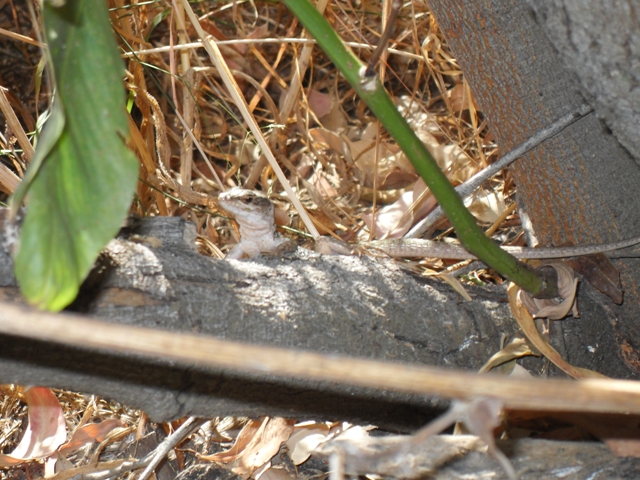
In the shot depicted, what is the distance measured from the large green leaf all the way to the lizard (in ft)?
2.27

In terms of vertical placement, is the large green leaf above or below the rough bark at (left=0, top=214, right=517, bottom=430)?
above

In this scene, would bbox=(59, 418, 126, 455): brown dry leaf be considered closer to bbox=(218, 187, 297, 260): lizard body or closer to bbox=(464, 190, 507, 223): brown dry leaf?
bbox=(218, 187, 297, 260): lizard body

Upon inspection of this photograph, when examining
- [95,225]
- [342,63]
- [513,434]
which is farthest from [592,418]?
[95,225]

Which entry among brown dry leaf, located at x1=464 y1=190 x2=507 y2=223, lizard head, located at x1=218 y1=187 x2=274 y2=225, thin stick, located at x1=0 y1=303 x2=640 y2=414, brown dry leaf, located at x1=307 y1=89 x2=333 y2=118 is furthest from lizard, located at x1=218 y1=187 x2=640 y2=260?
brown dry leaf, located at x1=307 y1=89 x2=333 y2=118

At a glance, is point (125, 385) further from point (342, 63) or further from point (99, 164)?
point (342, 63)

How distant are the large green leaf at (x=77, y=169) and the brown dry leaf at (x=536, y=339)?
940 mm

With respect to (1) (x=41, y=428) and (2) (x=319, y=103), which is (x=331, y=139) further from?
(1) (x=41, y=428)

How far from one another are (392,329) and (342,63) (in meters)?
0.56

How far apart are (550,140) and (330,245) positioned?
0.61m

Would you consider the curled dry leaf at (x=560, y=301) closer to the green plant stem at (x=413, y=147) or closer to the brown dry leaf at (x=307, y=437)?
the green plant stem at (x=413, y=147)

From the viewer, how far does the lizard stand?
137 cm

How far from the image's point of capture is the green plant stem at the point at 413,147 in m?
0.76

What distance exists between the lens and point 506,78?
126cm

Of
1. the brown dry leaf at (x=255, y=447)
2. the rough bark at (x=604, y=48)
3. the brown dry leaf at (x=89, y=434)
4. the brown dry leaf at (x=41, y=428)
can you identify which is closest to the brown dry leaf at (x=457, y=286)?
the rough bark at (x=604, y=48)
